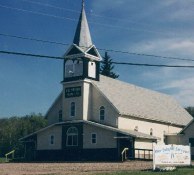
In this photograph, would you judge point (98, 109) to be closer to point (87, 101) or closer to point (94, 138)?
point (87, 101)

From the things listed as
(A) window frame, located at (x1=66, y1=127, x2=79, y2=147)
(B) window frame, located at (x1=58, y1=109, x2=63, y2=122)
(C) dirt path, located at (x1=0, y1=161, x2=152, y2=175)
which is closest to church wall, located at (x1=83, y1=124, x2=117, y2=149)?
(A) window frame, located at (x1=66, y1=127, x2=79, y2=147)

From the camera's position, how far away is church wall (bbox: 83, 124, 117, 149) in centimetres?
4984

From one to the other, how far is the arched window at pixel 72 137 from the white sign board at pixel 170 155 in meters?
24.5

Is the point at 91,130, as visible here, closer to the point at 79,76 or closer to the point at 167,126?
the point at 79,76

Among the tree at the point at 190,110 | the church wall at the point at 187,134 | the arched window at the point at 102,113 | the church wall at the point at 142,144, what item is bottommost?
the church wall at the point at 142,144

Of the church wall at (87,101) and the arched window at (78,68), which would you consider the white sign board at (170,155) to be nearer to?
the church wall at (87,101)

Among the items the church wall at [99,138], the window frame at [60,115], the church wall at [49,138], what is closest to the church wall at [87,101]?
the church wall at [99,138]

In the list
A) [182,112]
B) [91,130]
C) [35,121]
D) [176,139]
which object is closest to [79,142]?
[91,130]

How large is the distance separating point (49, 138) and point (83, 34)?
1433cm

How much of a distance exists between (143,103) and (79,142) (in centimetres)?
1333

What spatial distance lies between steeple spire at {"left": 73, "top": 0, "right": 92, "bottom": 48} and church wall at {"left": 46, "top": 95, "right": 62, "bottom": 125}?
8106mm

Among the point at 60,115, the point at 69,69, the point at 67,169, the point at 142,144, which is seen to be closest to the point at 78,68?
the point at 69,69

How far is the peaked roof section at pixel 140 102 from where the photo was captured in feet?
179

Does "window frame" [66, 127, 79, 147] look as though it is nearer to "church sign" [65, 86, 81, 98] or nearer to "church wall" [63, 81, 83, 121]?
"church wall" [63, 81, 83, 121]
